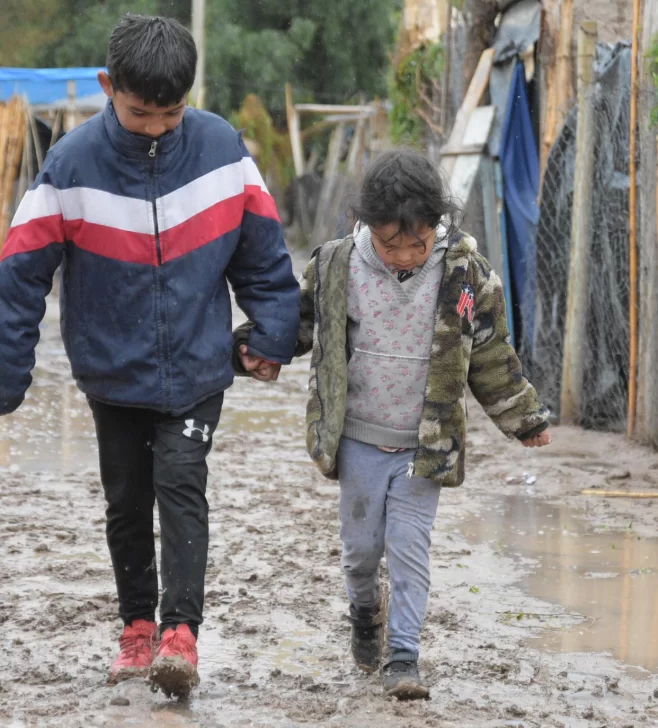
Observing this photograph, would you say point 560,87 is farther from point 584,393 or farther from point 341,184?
point 341,184

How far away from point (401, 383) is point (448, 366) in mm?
145

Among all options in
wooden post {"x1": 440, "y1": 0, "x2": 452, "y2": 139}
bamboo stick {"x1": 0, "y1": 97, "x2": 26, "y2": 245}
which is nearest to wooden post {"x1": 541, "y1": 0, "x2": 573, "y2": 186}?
wooden post {"x1": 440, "y1": 0, "x2": 452, "y2": 139}

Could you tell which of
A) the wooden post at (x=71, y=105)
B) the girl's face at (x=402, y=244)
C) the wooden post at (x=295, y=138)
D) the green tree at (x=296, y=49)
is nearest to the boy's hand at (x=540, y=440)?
the girl's face at (x=402, y=244)

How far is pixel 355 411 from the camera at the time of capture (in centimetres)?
348

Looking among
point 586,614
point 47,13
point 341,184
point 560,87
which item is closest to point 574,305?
point 560,87

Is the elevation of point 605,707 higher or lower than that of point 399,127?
lower

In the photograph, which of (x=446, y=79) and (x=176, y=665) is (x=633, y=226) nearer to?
(x=446, y=79)

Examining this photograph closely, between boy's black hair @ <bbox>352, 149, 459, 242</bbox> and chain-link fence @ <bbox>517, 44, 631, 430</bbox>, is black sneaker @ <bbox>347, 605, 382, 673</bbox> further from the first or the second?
chain-link fence @ <bbox>517, 44, 631, 430</bbox>

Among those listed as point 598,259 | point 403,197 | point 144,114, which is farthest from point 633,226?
point 144,114

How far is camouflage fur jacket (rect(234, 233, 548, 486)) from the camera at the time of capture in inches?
133

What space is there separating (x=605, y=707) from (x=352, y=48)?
35300 millimetres

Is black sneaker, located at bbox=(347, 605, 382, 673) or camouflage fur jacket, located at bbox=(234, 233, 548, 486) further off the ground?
camouflage fur jacket, located at bbox=(234, 233, 548, 486)

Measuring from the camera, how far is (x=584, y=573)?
4648 millimetres

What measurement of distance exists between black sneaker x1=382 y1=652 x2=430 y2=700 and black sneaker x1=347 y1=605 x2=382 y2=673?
191 mm
